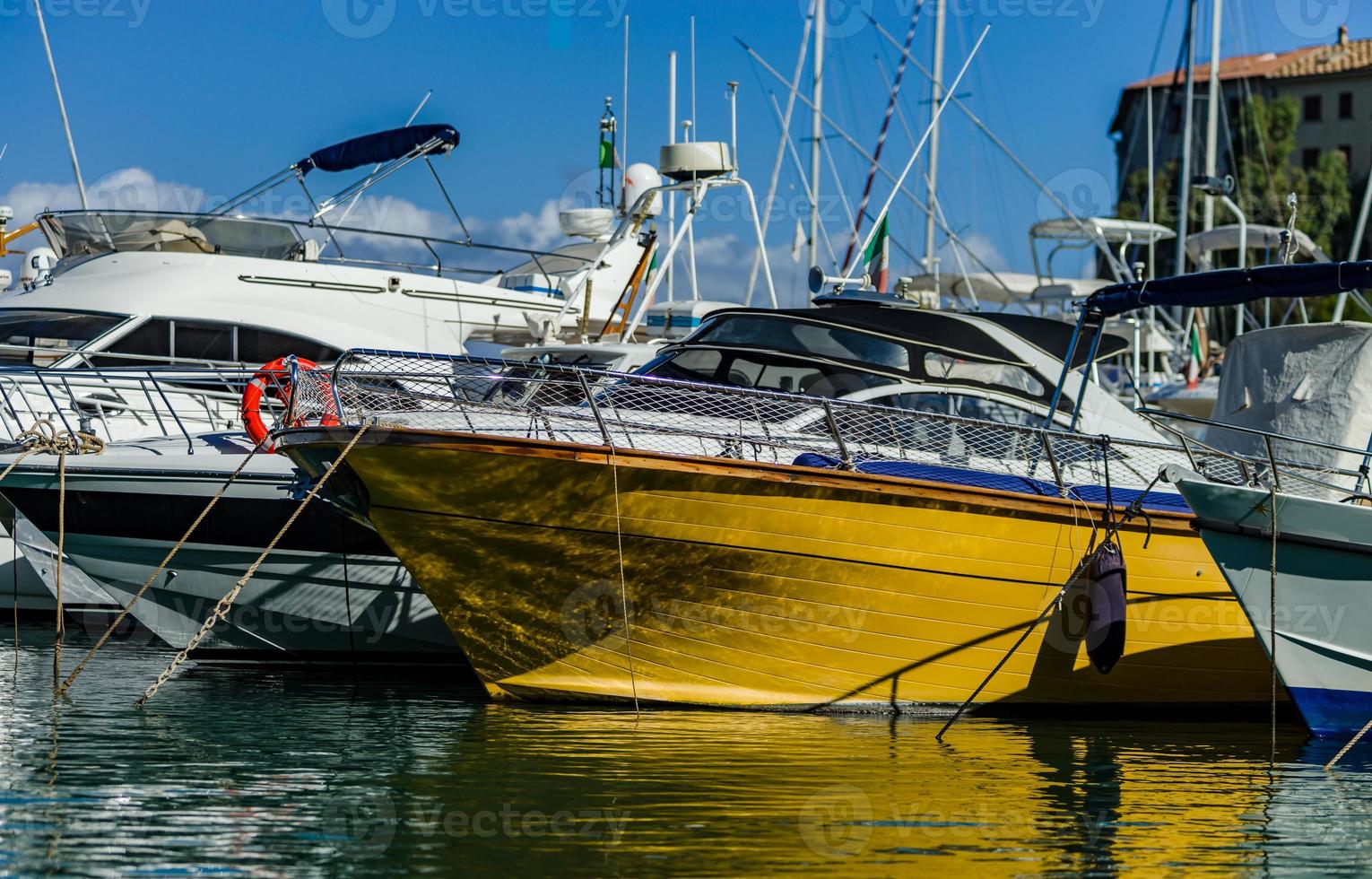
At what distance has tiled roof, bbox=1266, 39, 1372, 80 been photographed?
62781 mm

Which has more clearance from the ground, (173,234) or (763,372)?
(173,234)

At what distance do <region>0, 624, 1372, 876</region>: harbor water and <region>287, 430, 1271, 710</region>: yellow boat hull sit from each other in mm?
291

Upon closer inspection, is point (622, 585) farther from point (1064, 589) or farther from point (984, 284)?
point (984, 284)

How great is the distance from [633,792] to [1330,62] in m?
65.4

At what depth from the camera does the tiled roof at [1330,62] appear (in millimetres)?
62781

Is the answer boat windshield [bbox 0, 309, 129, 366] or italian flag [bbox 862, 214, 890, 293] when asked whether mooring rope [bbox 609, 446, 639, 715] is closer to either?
boat windshield [bbox 0, 309, 129, 366]

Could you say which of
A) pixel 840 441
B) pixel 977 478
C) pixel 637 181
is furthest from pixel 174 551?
pixel 637 181

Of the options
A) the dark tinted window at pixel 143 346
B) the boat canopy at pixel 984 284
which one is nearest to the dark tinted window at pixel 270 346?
the dark tinted window at pixel 143 346

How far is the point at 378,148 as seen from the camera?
17.9 metres

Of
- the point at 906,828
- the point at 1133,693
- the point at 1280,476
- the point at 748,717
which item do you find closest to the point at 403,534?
the point at 748,717

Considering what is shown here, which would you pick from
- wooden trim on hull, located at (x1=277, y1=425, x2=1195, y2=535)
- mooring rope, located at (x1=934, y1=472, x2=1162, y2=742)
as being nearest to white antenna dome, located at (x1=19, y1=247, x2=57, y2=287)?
wooden trim on hull, located at (x1=277, y1=425, x2=1195, y2=535)

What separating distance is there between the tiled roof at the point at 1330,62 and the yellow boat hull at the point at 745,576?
199 ft

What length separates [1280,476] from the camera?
970cm

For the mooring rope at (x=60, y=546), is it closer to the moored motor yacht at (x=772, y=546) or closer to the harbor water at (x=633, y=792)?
the harbor water at (x=633, y=792)
